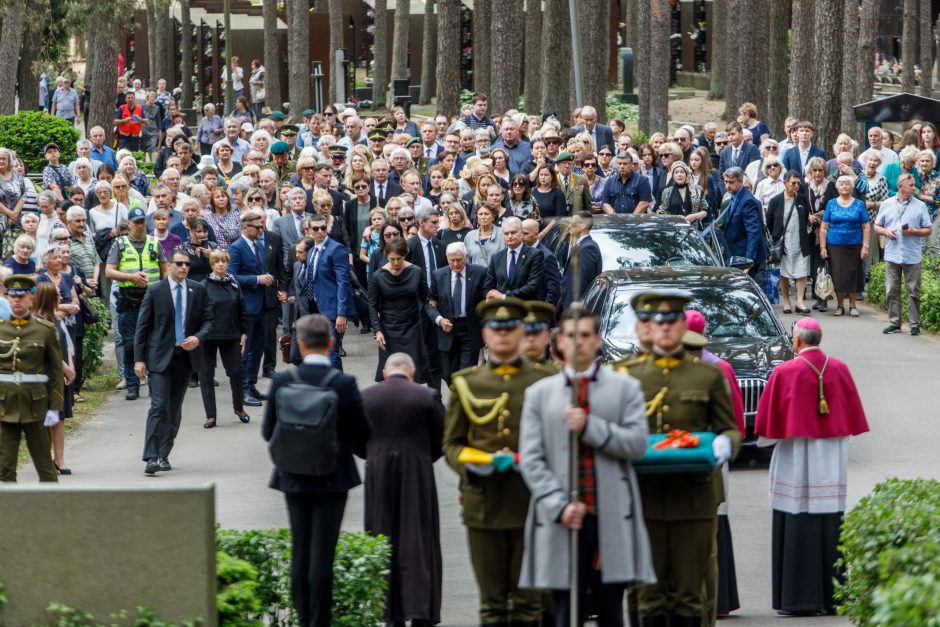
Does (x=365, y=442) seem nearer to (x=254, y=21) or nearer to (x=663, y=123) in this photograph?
(x=663, y=123)

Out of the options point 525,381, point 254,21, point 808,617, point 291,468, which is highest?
point 254,21

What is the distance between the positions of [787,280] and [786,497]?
1136 centimetres

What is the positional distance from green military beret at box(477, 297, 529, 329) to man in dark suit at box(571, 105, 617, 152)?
641 inches

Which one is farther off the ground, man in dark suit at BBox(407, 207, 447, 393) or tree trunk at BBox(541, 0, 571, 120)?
tree trunk at BBox(541, 0, 571, 120)

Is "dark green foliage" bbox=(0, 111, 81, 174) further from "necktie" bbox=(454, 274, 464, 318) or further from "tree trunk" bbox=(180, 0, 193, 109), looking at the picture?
"tree trunk" bbox=(180, 0, 193, 109)

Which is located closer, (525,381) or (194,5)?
(525,381)

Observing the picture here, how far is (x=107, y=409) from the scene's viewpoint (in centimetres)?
1658

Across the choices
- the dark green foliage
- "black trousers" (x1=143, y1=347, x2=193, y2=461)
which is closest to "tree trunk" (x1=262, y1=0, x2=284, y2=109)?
the dark green foliage

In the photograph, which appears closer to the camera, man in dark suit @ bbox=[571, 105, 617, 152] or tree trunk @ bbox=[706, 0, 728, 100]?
man in dark suit @ bbox=[571, 105, 617, 152]

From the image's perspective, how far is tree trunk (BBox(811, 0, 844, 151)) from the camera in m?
26.9

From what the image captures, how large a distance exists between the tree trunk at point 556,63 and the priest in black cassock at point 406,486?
963 inches

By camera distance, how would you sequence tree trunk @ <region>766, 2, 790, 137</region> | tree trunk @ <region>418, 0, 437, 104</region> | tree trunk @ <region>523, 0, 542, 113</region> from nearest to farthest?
tree trunk @ <region>766, 2, 790, 137</region> < tree trunk @ <region>523, 0, 542, 113</region> < tree trunk @ <region>418, 0, 437, 104</region>

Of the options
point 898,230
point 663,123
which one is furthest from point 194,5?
point 898,230

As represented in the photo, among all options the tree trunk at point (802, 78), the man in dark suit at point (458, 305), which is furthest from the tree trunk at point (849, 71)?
the man in dark suit at point (458, 305)
